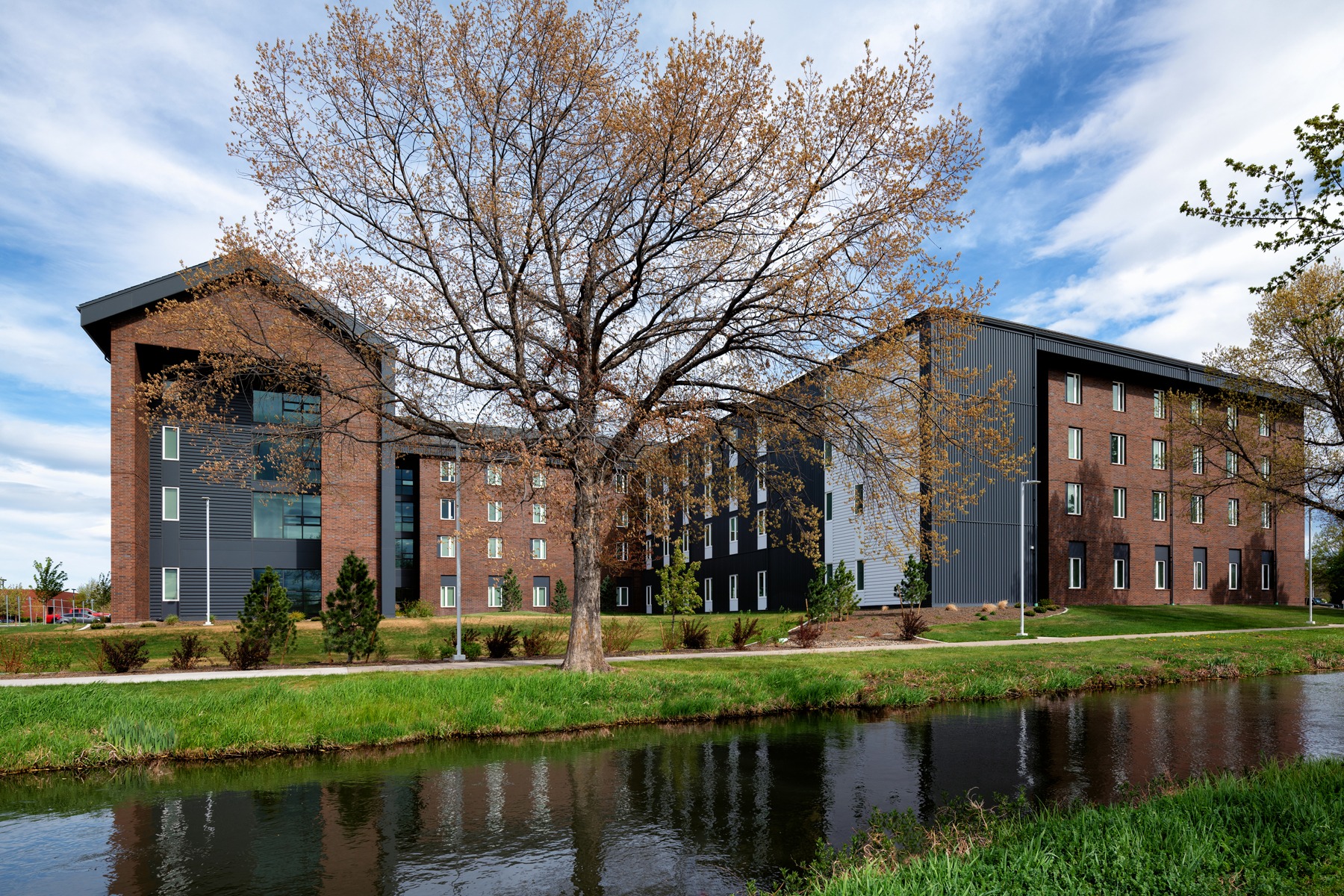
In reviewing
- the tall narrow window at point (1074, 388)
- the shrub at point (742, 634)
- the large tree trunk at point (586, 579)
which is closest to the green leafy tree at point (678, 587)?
the shrub at point (742, 634)

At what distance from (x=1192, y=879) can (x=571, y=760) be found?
29.6 ft

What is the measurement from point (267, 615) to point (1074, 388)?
127 feet

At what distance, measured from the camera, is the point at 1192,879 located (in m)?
6.00

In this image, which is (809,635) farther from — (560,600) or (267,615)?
(560,600)

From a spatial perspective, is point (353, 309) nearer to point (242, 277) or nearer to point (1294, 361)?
point (242, 277)

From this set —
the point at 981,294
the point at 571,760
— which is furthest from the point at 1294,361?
the point at 571,760

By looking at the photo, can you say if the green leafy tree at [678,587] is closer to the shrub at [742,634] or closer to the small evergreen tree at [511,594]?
the shrub at [742,634]

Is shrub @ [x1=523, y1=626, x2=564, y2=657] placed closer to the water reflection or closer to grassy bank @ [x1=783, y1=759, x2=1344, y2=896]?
the water reflection

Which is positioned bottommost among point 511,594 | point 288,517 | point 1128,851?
point 511,594

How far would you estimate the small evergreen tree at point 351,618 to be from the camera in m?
23.3

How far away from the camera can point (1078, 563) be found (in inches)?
1719

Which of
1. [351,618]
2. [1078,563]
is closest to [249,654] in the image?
[351,618]

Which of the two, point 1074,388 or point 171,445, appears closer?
point 171,445

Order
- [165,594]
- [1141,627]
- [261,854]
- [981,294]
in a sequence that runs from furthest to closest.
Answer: [165,594] < [1141,627] < [981,294] < [261,854]
